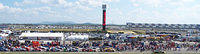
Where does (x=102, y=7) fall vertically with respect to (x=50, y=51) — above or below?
above

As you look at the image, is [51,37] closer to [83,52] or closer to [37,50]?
[37,50]

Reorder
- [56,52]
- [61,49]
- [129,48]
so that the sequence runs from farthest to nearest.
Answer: [129,48] → [61,49] → [56,52]

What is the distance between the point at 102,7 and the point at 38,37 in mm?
26618

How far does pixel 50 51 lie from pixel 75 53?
299cm

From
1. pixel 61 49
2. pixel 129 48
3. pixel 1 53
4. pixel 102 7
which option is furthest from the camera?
pixel 102 7

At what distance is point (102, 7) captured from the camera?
176 feet

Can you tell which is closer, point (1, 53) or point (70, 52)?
point (1, 53)

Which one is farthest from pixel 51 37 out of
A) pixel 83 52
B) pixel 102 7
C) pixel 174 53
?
pixel 102 7

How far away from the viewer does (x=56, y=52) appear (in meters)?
18.5

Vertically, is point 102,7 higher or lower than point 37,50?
higher

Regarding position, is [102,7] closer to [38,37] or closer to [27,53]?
[38,37]

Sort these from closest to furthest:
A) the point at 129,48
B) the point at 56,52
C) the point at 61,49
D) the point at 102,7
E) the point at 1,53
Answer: the point at 1,53 < the point at 56,52 < the point at 61,49 < the point at 129,48 < the point at 102,7

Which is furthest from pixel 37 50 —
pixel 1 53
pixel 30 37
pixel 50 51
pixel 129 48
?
pixel 30 37

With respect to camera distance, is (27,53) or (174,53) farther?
(174,53)
